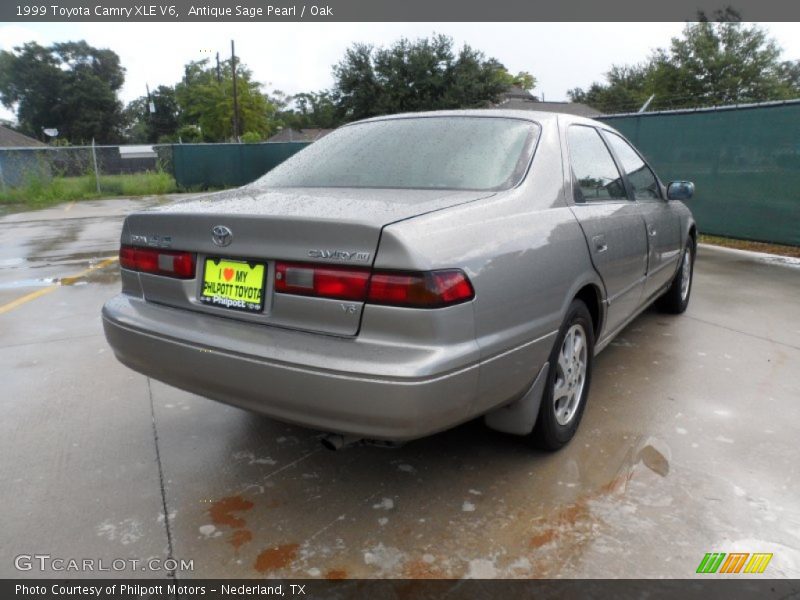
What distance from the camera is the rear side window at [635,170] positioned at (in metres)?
3.73

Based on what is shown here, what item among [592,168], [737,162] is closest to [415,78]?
[737,162]

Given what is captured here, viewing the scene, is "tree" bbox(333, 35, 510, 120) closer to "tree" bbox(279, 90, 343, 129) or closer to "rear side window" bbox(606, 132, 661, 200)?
"rear side window" bbox(606, 132, 661, 200)

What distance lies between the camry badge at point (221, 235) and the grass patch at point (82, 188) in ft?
63.1

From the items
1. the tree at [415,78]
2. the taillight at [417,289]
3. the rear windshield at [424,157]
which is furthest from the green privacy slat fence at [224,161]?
the taillight at [417,289]

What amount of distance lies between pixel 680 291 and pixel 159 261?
4179 mm

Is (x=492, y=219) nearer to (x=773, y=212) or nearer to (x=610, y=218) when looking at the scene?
(x=610, y=218)

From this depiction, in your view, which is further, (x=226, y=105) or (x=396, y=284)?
(x=226, y=105)

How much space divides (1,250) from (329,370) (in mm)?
9415

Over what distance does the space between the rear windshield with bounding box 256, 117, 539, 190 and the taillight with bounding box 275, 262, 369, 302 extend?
721mm

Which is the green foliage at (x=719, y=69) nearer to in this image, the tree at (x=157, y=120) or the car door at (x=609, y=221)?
the car door at (x=609, y=221)

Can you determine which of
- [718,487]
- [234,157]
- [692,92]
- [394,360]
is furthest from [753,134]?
[692,92]

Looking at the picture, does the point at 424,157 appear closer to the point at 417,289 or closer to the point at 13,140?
the point at 417,289

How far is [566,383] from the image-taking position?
2.71 meters

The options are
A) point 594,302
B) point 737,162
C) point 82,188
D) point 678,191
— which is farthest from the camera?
point 82,188
